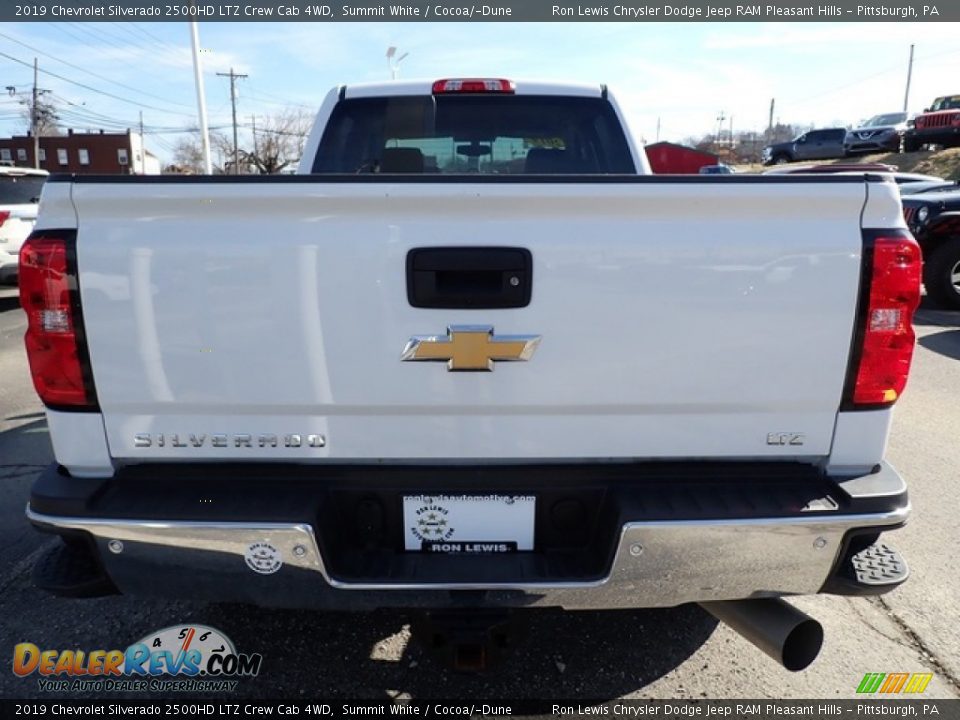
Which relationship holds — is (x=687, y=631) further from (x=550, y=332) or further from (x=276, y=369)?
(x=276, y=369)

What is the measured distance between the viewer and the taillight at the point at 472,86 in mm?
3432

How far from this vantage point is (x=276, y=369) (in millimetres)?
1876

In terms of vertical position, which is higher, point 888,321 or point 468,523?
point 888,321

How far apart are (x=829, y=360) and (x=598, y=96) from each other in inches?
87.7

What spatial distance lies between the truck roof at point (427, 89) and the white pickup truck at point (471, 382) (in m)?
1.82

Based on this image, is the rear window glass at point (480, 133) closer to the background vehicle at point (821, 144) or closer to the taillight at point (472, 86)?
the taillight at point (472, 86)

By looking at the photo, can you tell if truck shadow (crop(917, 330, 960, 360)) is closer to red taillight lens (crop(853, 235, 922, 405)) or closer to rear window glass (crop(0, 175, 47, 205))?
red taillight lens (crop(853, 235, 922, 405))

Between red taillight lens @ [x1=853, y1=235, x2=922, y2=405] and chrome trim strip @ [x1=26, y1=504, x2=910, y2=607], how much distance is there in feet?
1.16

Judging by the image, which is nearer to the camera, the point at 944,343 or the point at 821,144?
the point at 944,343

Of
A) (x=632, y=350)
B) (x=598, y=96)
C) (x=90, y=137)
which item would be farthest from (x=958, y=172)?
(x=90, y=137)

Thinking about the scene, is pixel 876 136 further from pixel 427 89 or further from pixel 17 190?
pixel 427 89

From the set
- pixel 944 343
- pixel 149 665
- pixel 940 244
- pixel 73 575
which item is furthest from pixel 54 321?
pixel 940 244

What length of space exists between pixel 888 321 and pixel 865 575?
0.75 meters

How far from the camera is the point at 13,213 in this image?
958 centimetres
